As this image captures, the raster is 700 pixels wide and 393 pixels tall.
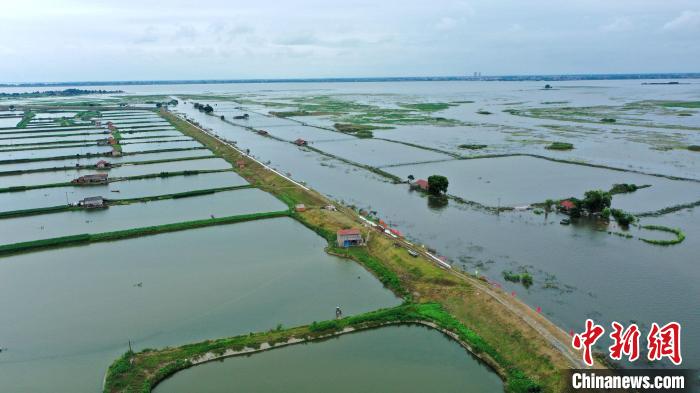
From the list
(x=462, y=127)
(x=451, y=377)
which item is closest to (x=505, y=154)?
(x=462, y=127)

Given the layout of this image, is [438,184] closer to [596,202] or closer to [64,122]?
[596,202]

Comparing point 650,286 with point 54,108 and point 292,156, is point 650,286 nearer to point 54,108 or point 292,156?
point 292,156

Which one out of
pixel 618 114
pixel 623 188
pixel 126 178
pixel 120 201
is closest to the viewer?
pixel 120 201

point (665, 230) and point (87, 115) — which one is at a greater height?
point (87, 115)

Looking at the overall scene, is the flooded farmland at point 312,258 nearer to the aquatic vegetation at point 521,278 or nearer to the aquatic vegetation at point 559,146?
the aquatic vegetation at point 521,278

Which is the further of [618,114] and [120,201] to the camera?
[618,114]

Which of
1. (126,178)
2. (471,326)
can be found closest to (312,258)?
(471,326)

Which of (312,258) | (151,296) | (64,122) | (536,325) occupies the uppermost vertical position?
(64,122)

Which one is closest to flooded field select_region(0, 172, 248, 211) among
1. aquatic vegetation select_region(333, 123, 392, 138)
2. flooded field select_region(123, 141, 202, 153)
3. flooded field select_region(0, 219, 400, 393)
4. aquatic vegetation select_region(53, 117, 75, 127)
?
flooded field select_region(0, 219, 400, 393)

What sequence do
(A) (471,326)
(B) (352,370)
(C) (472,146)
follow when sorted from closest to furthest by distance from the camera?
(B) (352,370), (A) (471,326), (C) (472,146)
